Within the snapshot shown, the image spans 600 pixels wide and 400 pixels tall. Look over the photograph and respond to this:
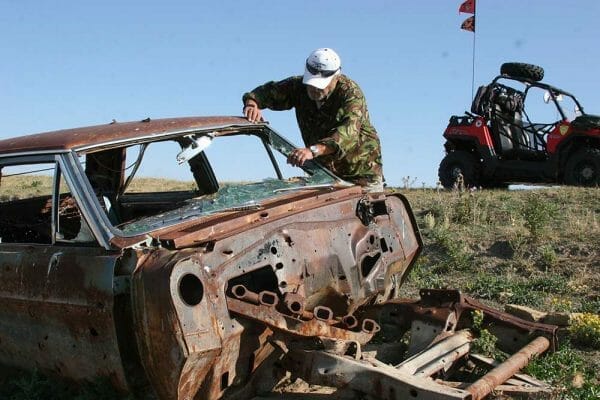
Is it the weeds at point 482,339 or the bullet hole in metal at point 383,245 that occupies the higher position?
the bullet hole in metal at point 383,245

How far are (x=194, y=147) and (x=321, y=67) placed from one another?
4.22 ft

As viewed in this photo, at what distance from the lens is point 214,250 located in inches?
140

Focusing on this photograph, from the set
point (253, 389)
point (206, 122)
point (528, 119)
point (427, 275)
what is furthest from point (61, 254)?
point (528, 119)

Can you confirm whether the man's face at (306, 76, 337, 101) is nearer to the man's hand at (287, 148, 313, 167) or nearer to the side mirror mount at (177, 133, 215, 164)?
the man's hand at (287, 148, 313, 167)

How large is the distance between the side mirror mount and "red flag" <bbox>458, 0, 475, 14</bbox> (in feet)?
38.9

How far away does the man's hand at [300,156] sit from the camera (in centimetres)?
507

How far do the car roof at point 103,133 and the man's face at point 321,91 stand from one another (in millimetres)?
863

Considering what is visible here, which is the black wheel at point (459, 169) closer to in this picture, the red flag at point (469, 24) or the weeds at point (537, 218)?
the red flag at point (469, 24)

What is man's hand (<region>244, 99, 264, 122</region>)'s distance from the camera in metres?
5.58

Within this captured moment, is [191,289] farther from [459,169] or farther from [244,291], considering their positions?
[459,169]

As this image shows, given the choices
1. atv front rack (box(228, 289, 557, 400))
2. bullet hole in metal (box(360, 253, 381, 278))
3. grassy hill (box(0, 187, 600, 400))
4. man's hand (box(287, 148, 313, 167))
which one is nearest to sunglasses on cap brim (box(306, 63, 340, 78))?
man's hand (box(287, 148, 313, 167))

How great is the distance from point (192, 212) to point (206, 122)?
3.39 ft

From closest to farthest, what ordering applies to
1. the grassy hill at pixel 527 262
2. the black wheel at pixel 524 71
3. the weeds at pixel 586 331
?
the grassy hill at pixel 527 262 → the weeds at pixel 586 331 → the black wheel at pixel 524 71

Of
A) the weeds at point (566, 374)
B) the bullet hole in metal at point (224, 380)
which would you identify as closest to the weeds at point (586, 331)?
the weeds at point (566, 374)
